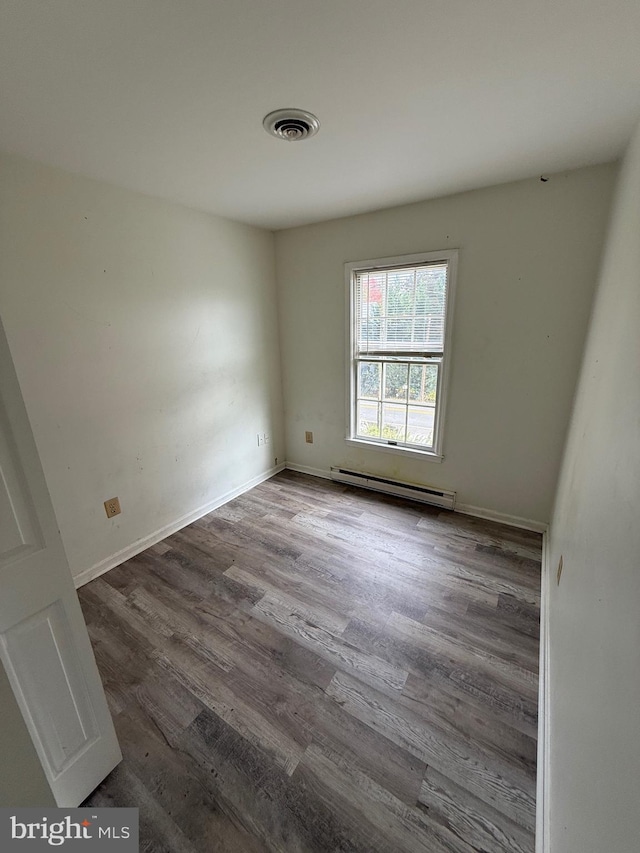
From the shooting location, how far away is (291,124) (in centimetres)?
138

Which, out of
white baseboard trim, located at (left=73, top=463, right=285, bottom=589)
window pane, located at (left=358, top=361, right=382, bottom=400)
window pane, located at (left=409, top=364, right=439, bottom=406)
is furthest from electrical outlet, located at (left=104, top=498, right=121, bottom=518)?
window pane, located at (left=409, top=364, right=439, bottom=406)

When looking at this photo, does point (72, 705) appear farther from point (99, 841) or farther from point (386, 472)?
point (386, 472)

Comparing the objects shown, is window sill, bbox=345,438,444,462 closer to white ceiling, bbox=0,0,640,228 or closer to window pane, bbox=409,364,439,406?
window pane, bbox=409,364,439,406

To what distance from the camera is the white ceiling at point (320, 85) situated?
0.90 meters

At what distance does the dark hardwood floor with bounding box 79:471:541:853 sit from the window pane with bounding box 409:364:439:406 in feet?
3.36

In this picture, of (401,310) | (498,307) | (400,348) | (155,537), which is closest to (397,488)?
(400,348)

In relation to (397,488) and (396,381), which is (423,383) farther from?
(397,488)

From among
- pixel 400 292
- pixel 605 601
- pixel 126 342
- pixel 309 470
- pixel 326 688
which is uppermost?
pixel 400 292

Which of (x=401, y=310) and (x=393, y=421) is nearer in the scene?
(x=401, y=310)

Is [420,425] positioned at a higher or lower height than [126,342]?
lower

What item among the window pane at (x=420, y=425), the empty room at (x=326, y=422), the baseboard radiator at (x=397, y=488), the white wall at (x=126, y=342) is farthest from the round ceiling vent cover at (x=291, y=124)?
the baseboard radiator at (x=397, y=488)

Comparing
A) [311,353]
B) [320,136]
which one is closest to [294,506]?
[311,353]

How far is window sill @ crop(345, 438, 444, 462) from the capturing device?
8.97ft

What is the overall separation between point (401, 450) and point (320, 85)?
230 cm
